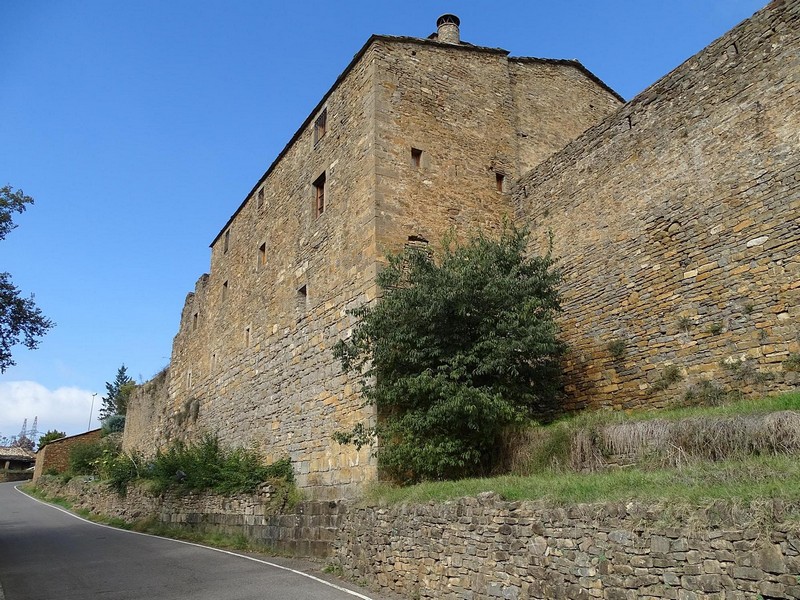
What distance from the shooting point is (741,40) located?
11.2 m

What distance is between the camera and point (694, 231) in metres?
11.5

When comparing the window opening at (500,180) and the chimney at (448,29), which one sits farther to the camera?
the chimney at (448,29)

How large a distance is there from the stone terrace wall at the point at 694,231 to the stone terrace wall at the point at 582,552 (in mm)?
4899

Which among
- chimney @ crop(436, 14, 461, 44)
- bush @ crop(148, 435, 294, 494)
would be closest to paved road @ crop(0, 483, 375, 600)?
bush @ crop(148, 435, 294, 494)

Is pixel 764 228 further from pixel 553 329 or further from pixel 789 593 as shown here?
pixel 789 593

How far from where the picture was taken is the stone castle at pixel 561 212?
10516mm

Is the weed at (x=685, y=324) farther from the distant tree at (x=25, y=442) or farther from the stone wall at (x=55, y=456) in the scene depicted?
the distant tree at (x=25, y=442)

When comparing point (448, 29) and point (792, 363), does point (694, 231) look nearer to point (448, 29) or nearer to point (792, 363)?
point (792, 363)

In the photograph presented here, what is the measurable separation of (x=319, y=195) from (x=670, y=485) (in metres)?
12.3

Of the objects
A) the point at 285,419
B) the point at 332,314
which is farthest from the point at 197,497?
the point at 332,314

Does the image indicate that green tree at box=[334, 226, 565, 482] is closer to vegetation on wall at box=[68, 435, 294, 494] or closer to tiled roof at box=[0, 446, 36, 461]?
vegetation on wall at box=[68, 435, 294, 494]

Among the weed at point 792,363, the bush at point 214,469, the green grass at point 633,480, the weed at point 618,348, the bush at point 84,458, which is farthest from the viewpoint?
the bush at point 84,458

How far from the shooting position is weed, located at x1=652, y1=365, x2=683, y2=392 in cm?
1111

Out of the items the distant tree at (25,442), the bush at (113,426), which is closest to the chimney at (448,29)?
the bush at (113,426)
